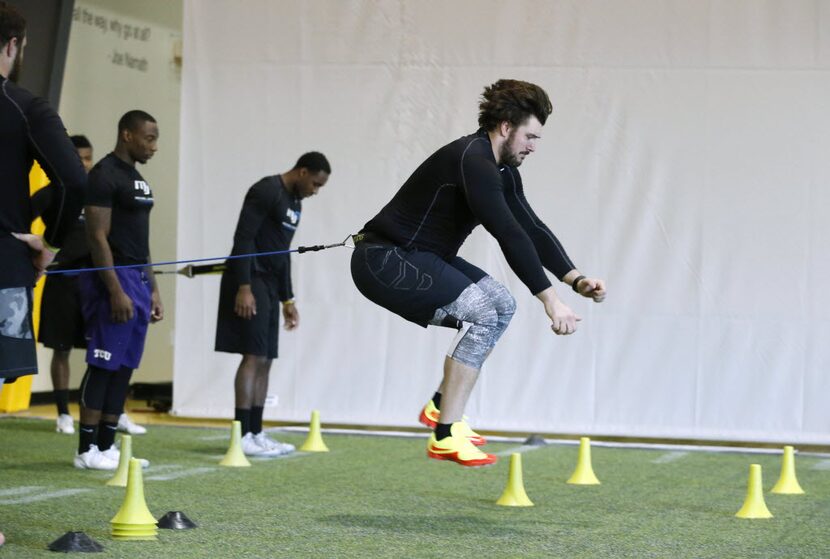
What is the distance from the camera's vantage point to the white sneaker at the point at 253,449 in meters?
6.51

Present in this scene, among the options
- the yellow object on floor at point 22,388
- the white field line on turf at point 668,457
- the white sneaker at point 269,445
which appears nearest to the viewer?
the white sneaker at point 269,445

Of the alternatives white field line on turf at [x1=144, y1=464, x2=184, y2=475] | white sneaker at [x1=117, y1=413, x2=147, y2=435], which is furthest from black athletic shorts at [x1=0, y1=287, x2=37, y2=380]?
white sneaker at [x1=117, y1=413, x2=147, y2=435]

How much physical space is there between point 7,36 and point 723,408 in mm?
5703

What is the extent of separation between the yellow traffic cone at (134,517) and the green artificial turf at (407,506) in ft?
0.19

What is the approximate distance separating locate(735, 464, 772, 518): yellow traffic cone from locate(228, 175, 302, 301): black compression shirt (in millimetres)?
2770

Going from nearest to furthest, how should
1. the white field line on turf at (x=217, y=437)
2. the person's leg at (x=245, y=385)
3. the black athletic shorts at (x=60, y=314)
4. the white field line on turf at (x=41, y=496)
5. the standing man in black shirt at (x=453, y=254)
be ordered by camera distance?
the standing man in black shirt at (x=453, y=254) → the white field line on turf at (x=41, y=496) → the person's leg at (x=245, y=385) → the white field line on turf at (x=217, y=437) → the black athletic shorts at (x=60, y=314)

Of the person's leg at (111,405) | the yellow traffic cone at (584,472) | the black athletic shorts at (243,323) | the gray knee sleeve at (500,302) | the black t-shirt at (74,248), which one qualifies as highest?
the black t-shirt at (74,248)

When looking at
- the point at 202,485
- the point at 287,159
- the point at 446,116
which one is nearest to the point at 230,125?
the point at 287,159

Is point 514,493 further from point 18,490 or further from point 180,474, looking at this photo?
point 18,490

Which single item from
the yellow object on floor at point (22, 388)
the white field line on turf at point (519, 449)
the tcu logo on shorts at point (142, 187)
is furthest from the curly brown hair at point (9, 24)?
the yellow object on floor at point (22, 388)

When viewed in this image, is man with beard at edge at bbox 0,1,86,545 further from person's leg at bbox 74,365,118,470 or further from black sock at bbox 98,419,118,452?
black sock at bbox 98,419,118,452

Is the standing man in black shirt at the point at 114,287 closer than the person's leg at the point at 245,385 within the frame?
Yes

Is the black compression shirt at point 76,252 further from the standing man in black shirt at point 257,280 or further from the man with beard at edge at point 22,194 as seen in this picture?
the man with beard at edge at point 22,194

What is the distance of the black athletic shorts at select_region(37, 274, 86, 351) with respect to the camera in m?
7.70
